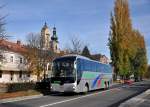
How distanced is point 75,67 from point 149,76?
163 metres

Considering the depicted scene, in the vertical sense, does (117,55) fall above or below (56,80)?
above

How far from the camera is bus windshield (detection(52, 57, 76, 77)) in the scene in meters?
32.1

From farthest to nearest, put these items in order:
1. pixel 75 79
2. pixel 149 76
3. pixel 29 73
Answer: pixel 149 76 < pixel 29 73 < pixel 75 79

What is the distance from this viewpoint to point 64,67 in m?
32.4

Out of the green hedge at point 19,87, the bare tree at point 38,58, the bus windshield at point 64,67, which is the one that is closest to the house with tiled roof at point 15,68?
the bare tree at point 38,58

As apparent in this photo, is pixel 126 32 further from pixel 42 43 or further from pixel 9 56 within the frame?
pixel 9 56

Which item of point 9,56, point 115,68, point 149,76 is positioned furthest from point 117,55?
point 149,76

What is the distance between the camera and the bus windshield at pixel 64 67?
3212 centimetres

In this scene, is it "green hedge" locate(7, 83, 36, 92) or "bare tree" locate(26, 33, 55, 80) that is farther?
"bare tree" locate(26, 33, 55, 80)

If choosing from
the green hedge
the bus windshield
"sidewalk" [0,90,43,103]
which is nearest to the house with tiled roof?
the green hedge

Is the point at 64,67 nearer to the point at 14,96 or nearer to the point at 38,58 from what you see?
the point at 14,96

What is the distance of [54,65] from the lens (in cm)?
3325

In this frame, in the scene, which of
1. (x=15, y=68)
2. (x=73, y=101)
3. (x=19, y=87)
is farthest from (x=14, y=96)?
(x=15, y=68)

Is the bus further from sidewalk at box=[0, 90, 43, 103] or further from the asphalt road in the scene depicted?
sidewalk at box=[0, 90, 43, 103]
